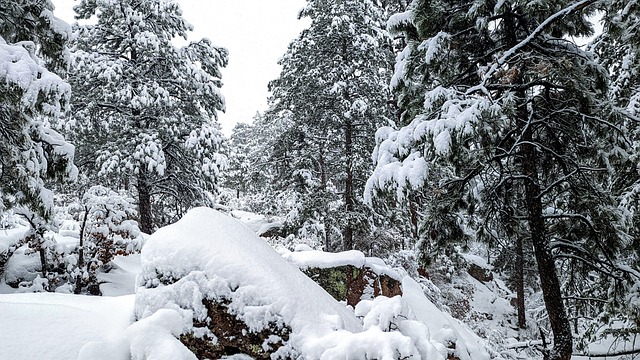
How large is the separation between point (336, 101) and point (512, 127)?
22.1 ft

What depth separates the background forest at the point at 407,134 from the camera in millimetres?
5531

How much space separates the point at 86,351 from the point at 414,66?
633 cm

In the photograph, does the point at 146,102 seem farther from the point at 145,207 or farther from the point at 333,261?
the point at 333,261

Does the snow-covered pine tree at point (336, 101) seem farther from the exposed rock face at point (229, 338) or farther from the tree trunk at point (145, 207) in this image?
the exposed rock face at point (229, 338)

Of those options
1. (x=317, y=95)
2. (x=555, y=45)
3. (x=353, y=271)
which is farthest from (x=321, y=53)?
(x=353, y=271)

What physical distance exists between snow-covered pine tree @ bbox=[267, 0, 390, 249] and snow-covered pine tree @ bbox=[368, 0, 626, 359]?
4893mm

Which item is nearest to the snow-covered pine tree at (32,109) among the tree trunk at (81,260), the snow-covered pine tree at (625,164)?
the tree trunk at (81,260)

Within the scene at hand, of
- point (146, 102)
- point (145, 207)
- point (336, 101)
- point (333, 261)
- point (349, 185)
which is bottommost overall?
point (333, 261)

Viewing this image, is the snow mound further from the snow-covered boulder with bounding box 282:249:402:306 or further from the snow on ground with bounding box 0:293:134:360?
the snow on ground with bounding box 0:293:134:360

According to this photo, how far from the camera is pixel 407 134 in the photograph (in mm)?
5797

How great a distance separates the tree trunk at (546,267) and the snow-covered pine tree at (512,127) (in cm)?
2

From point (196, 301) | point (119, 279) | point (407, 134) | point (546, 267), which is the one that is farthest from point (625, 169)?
point (119, 279)

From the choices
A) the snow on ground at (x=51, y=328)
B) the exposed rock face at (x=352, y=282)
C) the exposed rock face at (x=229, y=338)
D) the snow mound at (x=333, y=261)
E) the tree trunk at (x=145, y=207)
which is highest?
the tree trunk at (x=145, y=207)

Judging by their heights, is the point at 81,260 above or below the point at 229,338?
above
